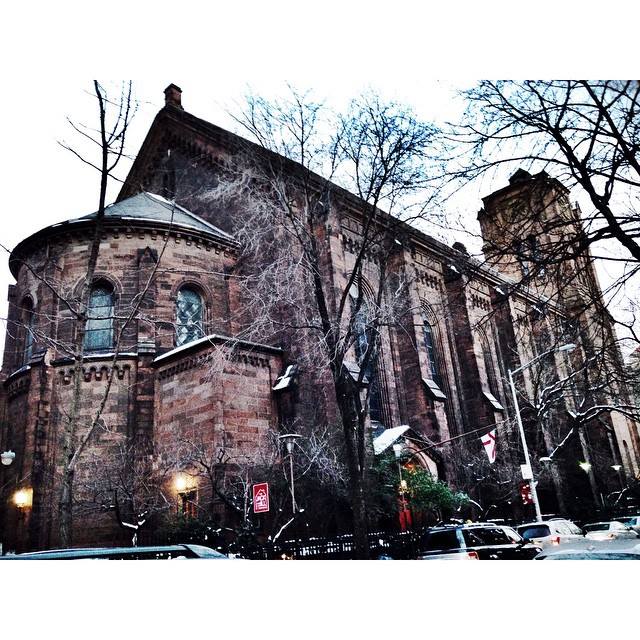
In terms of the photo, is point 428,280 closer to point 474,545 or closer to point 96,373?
point 474,545

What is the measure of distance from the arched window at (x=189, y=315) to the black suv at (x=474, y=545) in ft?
25.6

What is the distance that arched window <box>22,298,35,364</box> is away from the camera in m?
7.09

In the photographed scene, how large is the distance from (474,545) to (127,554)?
2.85 m

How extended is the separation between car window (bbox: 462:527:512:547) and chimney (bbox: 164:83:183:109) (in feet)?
17.6

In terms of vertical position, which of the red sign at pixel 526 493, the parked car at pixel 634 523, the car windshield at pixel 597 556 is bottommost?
the car windshield at pixel 597 556

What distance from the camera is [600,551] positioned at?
3746mm

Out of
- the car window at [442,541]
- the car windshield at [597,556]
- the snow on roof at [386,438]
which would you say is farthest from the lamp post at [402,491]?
the car windshield at [597,556]

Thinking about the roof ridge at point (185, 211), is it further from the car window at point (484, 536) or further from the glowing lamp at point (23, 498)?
the car window at point (484, 536)

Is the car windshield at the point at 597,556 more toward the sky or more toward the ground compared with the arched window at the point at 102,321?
more toward the ground

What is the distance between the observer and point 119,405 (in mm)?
10195

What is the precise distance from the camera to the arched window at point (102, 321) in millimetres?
9969

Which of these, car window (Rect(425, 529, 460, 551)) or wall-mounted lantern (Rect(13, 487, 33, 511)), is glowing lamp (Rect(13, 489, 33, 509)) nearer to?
wall-mounted lantern (Rect(13, 487, 33, 511))
